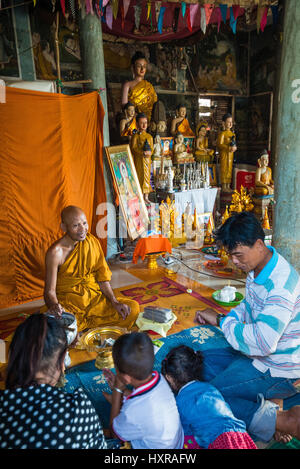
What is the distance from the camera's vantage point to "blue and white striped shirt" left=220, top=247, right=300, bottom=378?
1.96 meters

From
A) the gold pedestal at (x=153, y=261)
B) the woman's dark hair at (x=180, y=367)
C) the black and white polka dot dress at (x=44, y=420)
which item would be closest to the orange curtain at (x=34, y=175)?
the gold pedestal at (x=153, y=261)

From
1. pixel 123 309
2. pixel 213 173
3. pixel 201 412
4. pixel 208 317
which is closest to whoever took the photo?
pixel 201 412

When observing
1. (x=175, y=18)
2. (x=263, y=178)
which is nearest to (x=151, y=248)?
(x=263, y=178)

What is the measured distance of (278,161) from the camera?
168 inches

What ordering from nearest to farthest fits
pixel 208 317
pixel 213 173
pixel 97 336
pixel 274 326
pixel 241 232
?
pixel 274 326 → pixel 241 232 → pixel 208 317 → pixel 97 336 → pixel 213 173

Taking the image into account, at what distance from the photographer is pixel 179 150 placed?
854cm

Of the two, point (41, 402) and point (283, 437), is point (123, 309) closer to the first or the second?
point (283, 437)

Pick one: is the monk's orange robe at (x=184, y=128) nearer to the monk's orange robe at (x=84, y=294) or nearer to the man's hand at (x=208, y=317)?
the monk's orange robe at (x=84, y=294)

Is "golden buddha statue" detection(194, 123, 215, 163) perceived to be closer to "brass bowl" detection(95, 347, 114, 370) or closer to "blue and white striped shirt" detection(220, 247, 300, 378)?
"brass bowl" detection(95, 347, 114, 370)

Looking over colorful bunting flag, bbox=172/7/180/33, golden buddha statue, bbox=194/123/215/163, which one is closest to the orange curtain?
colorful bunting flag, bbox=172/7/180/33

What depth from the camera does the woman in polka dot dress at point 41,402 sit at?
3.93 ft

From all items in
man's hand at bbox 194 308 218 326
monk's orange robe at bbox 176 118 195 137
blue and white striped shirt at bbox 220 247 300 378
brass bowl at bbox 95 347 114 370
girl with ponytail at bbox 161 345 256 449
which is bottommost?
brass bowl at bbox 95 347 114 370

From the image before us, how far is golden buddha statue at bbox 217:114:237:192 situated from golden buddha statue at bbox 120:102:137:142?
2.72 meters

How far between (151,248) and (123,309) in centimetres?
197
